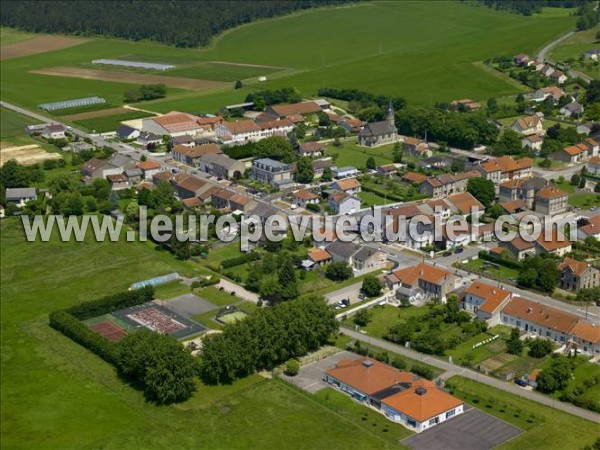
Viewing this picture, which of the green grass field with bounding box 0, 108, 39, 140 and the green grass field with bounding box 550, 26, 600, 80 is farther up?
the green grass field with bounding box 550, 26, 600, 80

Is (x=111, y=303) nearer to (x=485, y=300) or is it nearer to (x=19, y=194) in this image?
(x=485, y=300)

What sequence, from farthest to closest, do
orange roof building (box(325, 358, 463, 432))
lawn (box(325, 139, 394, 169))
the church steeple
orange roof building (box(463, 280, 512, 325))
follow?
the church steeple, lawn (box(325, 139, 394, 169)), orange roof building (box(463, 280, 512, 325)), orange roof building (box(325, 358, 463, 432))

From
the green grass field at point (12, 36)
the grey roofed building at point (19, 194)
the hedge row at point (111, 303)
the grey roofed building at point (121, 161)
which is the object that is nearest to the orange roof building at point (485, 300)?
the hedge row at point (111, 303)

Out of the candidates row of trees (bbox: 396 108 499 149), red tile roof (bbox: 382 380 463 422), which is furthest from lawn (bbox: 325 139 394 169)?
red tile roof (bbox: 382 380 463 422)

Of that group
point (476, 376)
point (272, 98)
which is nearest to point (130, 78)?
point (272, 98)

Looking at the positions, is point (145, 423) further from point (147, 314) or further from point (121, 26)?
point (121, 26)

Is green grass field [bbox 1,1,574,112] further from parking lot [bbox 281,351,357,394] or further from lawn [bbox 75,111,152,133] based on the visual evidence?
parking lot [bbox 281,351,357,394]
